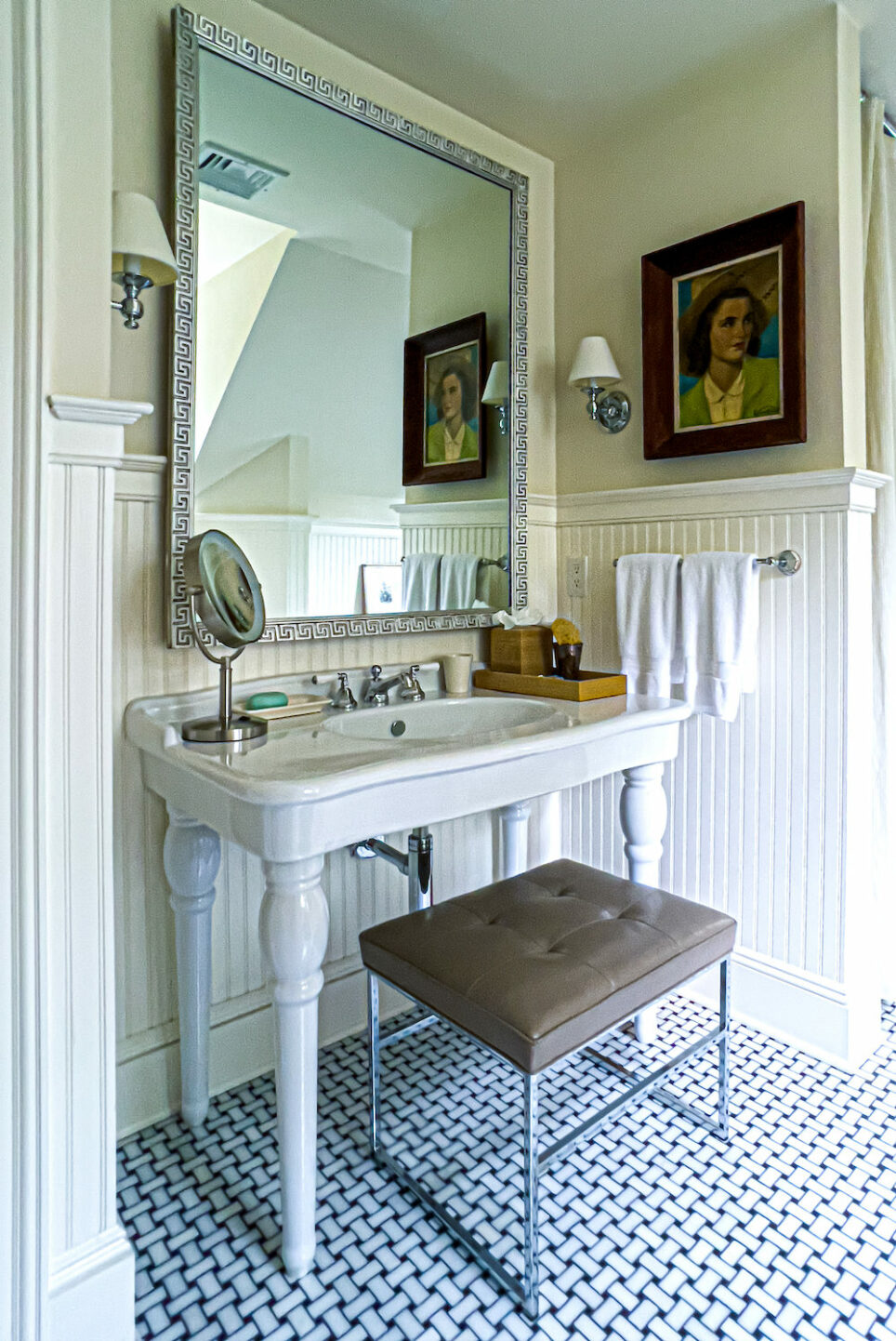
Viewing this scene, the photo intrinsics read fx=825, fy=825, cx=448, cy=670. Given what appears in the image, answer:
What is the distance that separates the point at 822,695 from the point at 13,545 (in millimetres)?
1608

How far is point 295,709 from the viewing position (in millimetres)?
1643

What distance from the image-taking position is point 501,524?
2.14 metres

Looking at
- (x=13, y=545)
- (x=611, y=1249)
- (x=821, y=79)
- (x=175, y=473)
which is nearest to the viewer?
(x=13, y=545)

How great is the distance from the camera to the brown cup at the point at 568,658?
1912mm

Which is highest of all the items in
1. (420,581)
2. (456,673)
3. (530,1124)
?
(420,581)

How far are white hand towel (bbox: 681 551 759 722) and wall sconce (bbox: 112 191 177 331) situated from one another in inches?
50.0

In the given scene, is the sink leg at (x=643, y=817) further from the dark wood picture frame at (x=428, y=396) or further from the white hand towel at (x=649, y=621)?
the dark wood picture frame at (x=428, y=396)

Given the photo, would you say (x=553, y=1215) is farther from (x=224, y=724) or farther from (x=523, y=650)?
(x=523, y=650)

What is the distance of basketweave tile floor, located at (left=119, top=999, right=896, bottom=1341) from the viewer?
3.95 feet

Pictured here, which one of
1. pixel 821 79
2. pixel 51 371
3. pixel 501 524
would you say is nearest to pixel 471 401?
pixel 501 524

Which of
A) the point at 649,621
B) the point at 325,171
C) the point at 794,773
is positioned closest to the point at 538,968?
the point at 794,773

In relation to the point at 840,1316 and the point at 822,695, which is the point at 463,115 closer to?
the point at 822,695

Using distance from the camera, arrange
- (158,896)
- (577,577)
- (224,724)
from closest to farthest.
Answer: (224,724) → (158,896) → (577,577)

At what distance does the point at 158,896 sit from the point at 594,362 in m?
1.60
